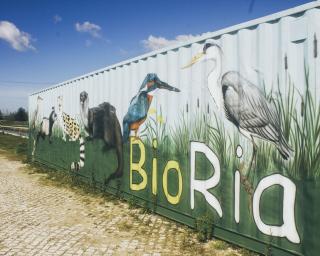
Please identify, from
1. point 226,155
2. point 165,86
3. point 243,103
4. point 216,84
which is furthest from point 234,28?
point 165,86

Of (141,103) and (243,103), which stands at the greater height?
(141,103)

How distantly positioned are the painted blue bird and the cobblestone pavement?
6.08 ft

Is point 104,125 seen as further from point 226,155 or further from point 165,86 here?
point 226,155

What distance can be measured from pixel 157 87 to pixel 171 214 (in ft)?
8.43

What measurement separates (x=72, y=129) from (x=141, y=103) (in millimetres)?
4952

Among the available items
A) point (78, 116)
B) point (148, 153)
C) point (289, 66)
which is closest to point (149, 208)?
point (148, 153)

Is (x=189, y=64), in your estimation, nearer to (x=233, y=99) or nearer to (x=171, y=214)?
(x=233, y=99)

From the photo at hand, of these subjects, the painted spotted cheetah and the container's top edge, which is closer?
the container's top edge

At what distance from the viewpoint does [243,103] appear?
17.4 ft

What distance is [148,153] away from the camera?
7.59 m

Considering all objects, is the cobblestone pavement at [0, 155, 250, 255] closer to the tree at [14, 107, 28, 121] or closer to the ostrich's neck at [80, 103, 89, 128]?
the ostrich's neck at [80, 103, 89, 128]

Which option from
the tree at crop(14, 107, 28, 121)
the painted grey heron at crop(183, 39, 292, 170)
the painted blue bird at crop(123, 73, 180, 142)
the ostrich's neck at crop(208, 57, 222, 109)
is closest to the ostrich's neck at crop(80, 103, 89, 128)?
the painted blue bird at crop(123, 73, 180, 142)

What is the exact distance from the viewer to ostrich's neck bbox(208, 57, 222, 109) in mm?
5684

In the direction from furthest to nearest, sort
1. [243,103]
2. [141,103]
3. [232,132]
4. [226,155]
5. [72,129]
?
[72,129], [141,103], [226,155], [232,132], [243,103]
